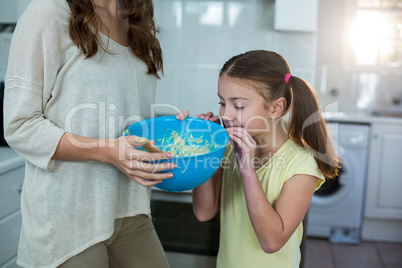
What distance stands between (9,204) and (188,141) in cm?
91

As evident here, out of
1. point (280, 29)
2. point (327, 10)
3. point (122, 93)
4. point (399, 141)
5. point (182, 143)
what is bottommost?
point (399, 141)

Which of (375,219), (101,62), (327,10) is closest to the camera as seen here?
(101,62)

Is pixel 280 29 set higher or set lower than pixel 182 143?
higher

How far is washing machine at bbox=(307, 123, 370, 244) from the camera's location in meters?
2.84

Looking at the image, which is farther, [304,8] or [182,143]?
[304,8]

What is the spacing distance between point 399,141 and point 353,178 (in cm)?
41

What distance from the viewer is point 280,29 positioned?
2432 mm

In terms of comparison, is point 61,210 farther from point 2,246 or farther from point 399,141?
point 399,141

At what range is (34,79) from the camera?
873mm

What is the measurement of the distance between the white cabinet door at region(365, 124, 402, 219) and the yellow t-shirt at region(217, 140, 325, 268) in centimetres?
197

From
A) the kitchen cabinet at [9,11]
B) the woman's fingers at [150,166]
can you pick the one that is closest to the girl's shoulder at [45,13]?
the woman's fingers at [150,166]

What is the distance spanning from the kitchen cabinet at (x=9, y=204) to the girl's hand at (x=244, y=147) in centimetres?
105

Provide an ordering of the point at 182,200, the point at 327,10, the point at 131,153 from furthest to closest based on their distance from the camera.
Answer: the point at 327,10 < the point at 182,200 < the point at 131,153

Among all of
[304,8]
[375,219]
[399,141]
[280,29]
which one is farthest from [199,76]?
[375,219]
